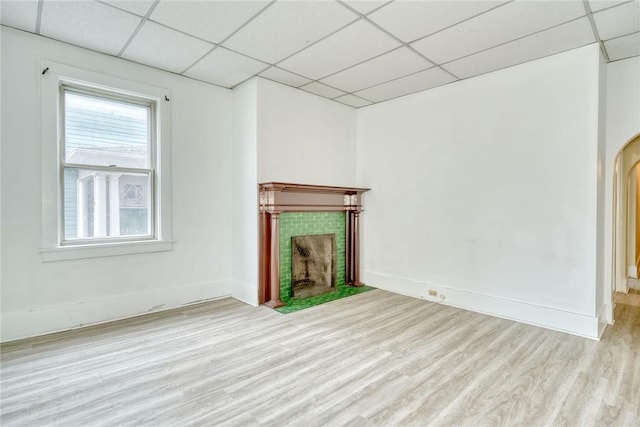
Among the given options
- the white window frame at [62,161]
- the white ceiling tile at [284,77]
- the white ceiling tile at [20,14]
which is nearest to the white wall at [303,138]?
the white ceiling tile at [284,77]

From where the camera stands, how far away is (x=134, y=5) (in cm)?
256

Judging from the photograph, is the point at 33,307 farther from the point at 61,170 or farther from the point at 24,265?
the point at 61,170

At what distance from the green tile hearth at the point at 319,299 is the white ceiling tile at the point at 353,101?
107 inches

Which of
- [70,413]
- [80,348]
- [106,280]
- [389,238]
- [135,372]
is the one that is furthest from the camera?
[389,238]

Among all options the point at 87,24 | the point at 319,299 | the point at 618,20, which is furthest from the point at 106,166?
the point at 618,20

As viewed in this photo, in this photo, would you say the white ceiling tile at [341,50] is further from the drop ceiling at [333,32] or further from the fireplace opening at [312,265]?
the fireplace opening at [312,265]

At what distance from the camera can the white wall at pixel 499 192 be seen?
318 centimetres

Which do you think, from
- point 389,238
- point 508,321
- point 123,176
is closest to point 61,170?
point 123,176

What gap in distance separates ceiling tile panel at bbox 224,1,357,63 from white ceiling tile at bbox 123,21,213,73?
0.36 m

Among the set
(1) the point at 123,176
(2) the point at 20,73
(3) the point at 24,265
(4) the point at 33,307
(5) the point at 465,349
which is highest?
(2) the point at 20,73

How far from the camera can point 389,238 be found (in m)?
4.78

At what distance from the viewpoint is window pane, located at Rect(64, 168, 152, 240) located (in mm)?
3334

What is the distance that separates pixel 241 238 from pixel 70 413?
2.51 m

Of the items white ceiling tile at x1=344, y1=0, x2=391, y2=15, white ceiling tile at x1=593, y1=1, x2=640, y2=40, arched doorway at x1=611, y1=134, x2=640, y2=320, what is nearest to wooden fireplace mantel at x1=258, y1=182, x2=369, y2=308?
white ceiling tile at x1=344, y1=0, x2=391, y2=15
